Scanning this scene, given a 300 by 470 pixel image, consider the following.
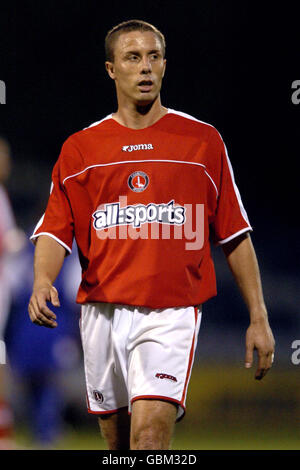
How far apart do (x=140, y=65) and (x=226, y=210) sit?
2.19 ft

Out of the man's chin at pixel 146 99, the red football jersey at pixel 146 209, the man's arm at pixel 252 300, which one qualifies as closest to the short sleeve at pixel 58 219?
the red football jersey at pixel 146 209

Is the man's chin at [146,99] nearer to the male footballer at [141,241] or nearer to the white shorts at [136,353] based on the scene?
the male footballer at [141,241]

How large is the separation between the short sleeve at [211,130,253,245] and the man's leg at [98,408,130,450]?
0.79 m

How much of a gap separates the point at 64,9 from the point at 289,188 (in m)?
1.78

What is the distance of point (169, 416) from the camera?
9.76 feet

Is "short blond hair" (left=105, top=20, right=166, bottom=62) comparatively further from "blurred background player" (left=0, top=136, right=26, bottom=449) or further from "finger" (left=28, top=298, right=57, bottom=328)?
"blurred background player" (left=0, top=136, right=26, bottom=449)

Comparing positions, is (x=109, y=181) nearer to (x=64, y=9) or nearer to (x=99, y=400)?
(x=99, y=400)

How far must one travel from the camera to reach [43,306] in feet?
9.73

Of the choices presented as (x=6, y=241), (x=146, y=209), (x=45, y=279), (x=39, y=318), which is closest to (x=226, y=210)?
(x=146, y=209)

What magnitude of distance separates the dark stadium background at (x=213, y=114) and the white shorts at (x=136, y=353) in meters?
1.76

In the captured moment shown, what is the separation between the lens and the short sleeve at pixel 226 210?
3299mm

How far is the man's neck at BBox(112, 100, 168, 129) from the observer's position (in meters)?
3.34

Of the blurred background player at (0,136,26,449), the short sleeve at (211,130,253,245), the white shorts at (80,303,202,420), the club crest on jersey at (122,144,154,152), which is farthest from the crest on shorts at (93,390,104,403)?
the blurred background player at (0,136,26,449)

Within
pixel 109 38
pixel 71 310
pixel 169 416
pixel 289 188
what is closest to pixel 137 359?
pixel 169 416
